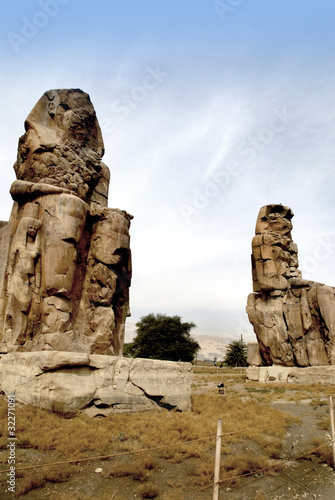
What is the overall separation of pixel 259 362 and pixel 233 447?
468 inches

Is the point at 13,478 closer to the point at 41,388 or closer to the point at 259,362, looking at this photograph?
the point at 41,388

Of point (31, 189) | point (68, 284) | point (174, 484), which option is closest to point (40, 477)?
point (174, 484)

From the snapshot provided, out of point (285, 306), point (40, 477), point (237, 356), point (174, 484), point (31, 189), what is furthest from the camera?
point (237, 356)

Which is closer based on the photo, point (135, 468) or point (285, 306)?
point (135, 468)

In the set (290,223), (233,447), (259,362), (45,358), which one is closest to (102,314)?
(45,358)

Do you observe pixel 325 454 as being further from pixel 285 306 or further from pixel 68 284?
pixel 285 306

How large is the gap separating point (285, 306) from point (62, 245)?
1177 cm

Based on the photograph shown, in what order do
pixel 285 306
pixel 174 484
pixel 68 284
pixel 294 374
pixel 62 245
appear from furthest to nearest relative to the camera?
pixel 285 306 < pixel 294 374 < pixel 62 245 < pixel 68 284 < pixel 174 484

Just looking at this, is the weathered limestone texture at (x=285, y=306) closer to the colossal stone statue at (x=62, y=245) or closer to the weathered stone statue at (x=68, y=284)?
the weathered stone statue at (x=68, y=284)

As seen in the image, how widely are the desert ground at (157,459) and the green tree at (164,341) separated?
2879 cm

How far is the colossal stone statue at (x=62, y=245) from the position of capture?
22.2 feet

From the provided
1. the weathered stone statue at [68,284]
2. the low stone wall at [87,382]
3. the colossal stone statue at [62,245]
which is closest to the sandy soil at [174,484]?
the low stone wall at [87,382]

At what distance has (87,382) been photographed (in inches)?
236

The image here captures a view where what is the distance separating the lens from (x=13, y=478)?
373 centimetres
